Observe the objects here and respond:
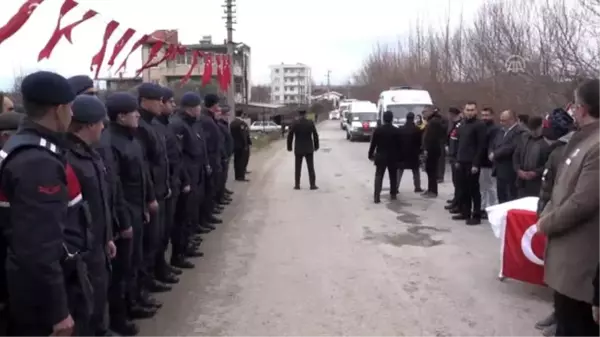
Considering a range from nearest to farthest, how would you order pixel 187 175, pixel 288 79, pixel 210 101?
pixel 187 175 → pixel 210 101 → pixel 288 79

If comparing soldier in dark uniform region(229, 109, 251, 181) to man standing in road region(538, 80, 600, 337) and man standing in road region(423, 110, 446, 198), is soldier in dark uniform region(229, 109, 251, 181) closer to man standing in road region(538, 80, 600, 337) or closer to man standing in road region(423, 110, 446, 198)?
man standing in road region(423, 110, 446, 198)

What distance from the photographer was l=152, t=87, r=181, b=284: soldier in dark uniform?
6.68 m

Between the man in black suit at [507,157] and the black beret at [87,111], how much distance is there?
676 cm

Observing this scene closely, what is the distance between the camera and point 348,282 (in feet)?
22.7

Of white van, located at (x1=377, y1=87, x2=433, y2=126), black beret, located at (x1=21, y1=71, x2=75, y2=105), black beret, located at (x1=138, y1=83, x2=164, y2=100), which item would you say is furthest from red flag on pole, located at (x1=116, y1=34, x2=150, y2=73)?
white van, located at (x1=377, y1=87, x2=433, y2=126)

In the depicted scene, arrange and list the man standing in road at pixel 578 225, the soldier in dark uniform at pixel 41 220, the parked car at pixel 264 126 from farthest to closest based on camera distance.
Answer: the parked car at pixel 264 126 → the man standing in road at pixel 578 225 → the soldier in dark uniform at pixel 41 220

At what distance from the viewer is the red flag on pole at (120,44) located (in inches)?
368

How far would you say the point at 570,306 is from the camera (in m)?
3.73

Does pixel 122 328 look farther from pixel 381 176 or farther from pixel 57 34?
pixel 381 176

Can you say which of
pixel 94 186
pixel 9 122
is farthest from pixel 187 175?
pixel 94 186

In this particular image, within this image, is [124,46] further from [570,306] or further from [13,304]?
[570,306]

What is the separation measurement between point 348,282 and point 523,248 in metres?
1.80

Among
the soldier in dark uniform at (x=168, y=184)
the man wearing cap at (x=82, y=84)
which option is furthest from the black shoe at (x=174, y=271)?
the man wearing cap at (x=82, y=84)

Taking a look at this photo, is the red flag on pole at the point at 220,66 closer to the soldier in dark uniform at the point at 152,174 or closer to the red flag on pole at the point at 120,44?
the red flag on pole at the point at 120,44
